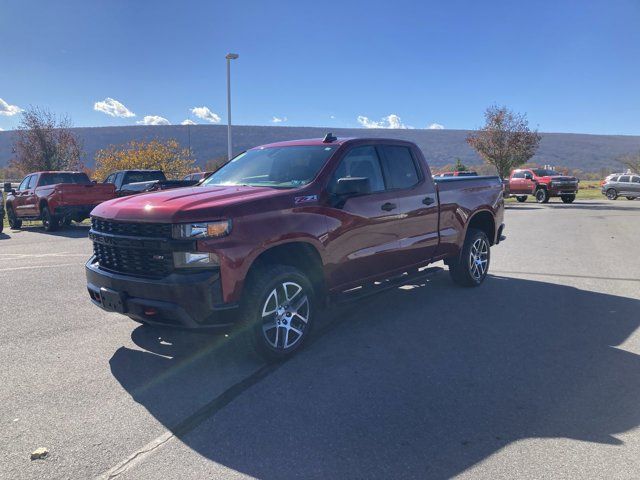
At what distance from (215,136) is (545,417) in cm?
10032

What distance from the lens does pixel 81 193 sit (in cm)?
1459

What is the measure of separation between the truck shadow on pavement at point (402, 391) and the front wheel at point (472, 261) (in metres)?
1.17

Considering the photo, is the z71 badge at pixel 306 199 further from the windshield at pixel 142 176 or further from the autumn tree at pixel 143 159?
the autumn tree at pixel 143 159

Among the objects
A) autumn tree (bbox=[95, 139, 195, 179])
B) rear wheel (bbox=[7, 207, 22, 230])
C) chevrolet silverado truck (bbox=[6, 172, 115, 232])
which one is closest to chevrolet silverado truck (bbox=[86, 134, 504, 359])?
chevrolet silverado truck (bbox=[6, 172, 115, 232])

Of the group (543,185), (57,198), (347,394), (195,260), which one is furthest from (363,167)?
(543,185)

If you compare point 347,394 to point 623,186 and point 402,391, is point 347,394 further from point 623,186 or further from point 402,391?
point 623,186

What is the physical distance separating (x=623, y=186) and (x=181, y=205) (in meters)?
36.0

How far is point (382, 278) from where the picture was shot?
5.50 m

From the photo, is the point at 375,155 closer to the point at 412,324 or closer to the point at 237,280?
the point at 412,324

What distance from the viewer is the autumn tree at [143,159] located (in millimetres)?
34000

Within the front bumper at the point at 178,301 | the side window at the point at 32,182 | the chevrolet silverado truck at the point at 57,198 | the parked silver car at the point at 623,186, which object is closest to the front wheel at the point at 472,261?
the front bumper at the point at 178,301

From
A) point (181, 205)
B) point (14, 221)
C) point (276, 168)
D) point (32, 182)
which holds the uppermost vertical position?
point (276, 168)

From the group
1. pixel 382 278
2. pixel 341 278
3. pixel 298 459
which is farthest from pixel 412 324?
pixel 298 459

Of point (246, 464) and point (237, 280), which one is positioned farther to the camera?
point (237, 280)
